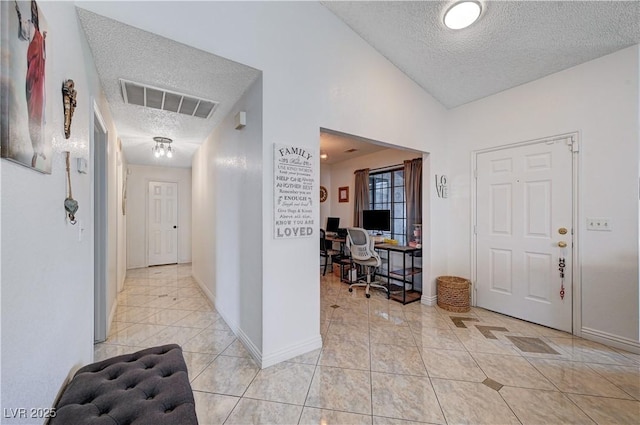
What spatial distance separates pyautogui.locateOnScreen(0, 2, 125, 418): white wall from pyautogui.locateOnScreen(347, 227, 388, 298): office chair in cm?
312

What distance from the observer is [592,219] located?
2.46 metres

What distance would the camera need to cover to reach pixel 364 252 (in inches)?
153

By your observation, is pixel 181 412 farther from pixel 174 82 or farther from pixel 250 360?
pixel 174 82

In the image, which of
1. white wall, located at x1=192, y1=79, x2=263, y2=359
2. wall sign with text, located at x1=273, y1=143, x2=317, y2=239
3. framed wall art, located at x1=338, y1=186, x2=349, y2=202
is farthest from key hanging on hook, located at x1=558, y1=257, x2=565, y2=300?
framed wall art, located at x1=338, y1=186, x2=349, y2=202

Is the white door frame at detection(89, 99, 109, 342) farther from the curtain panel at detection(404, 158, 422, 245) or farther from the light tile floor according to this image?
the curtain panel at detection(404, 158, 422, 245)

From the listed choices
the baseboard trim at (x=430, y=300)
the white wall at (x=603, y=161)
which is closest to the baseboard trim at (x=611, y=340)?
the white wall at (x=603, y=161)

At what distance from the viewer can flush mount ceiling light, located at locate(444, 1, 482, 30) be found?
1.99 meters

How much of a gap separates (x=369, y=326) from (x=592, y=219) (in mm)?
2470

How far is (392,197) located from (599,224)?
108 inches

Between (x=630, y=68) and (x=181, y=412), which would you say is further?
(x=630, y=68)

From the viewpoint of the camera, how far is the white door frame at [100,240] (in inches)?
92.7

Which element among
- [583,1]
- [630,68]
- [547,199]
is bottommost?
[547,199]

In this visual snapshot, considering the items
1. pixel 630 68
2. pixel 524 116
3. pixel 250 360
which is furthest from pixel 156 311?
pixel 630 68

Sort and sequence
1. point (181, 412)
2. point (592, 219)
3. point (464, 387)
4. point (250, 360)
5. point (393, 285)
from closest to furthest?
1. point (181, 412)
2. point (464, 387)
3. point (250, 360)
4. point (592, 219)
5. point (393, 285)
